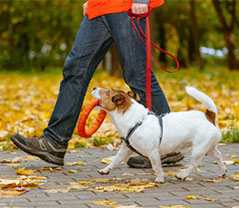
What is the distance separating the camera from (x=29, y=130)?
6.85m

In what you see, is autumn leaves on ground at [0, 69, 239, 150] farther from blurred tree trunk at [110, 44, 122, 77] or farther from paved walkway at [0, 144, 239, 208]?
blurred tree trunk at [110, 44, 122, 77]

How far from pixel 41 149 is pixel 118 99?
3.59 feet

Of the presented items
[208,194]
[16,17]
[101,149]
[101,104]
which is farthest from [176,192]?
[16,17]

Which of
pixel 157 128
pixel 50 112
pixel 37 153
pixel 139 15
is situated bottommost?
pixel 50 112

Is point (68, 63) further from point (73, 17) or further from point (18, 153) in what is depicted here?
point (73, 17)

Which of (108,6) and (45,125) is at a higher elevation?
(108,6)

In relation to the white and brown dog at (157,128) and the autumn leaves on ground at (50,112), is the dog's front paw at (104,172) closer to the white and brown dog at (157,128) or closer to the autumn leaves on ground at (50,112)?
the white and brown dog at (157,128)

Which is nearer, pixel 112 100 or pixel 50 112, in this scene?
pixel 112 100

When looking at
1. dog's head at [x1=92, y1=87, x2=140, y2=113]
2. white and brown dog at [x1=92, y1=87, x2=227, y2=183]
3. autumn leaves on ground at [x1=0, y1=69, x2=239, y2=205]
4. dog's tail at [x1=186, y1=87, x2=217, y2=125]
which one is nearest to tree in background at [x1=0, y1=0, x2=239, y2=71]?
autumn leaves on ground at [x1=0, y1=69, x2=239, y2=205]

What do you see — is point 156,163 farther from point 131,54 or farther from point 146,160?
A: point 131,54

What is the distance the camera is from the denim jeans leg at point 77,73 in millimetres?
4855

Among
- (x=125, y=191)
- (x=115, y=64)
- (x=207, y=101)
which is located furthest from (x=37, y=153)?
(x=115, y=64)

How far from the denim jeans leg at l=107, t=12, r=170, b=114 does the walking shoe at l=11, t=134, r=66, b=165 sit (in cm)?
94

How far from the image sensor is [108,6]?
4.73 meters
